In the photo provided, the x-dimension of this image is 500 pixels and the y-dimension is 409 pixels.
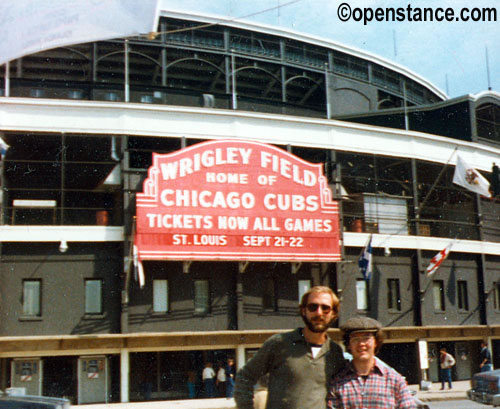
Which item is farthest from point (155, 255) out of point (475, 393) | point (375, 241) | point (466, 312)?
point (466, 312)

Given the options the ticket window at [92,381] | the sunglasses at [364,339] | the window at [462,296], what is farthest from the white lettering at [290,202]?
the sunglasses at [364,339]

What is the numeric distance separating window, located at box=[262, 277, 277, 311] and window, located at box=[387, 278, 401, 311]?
18.5 feet

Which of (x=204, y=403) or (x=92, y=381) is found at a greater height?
(x=92, y=381)

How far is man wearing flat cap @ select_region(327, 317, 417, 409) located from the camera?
575 cm

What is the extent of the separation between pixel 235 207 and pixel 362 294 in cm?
773

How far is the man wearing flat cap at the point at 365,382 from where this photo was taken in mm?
5746

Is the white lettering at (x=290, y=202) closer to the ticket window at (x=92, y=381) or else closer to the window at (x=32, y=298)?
the ticket window at (x=92, y=381)

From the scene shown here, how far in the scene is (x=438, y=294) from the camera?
36688mm

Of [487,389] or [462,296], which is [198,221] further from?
[462,296]

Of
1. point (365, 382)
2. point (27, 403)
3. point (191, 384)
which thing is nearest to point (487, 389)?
point (27, 403)

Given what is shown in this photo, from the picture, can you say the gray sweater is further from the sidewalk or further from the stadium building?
the stadium building

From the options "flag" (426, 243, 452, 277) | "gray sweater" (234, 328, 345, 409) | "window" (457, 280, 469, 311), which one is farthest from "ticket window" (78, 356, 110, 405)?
"gray sweater" (234, 328, 345, 409)

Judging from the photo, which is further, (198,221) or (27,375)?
(198,221)

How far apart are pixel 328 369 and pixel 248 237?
2501 cm
